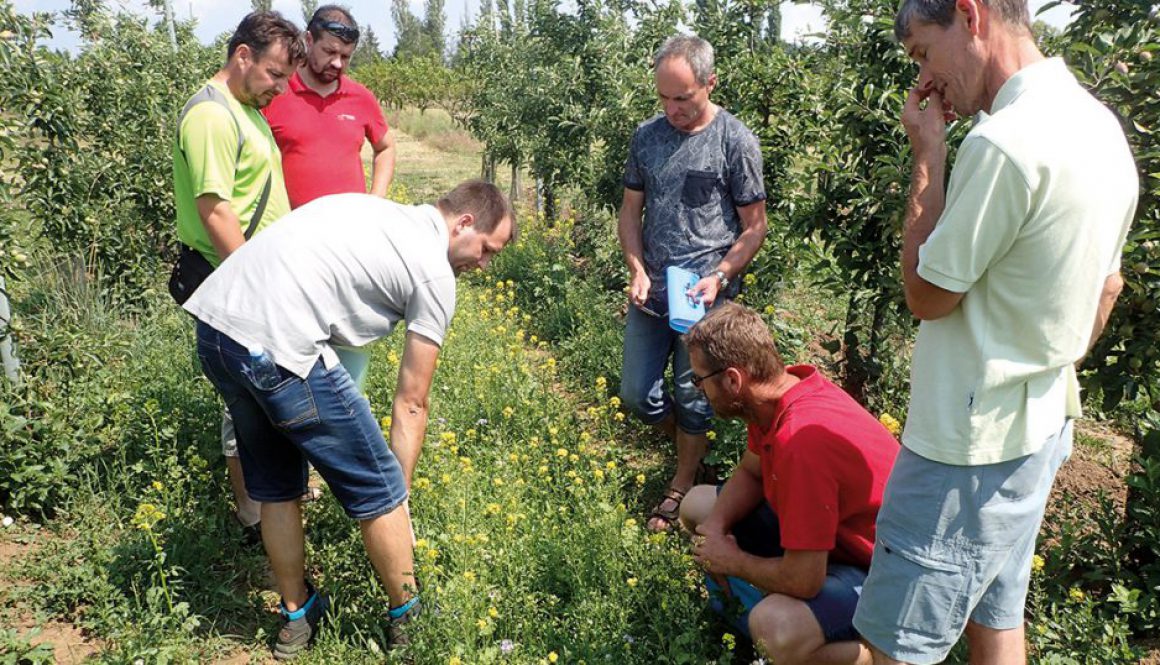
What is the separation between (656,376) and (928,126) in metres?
2.15

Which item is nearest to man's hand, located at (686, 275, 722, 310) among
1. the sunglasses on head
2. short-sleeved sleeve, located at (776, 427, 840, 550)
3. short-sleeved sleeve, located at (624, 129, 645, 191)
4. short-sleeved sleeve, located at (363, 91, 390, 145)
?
short-sleeved sleeve, located at (624, 129, 645, 191)

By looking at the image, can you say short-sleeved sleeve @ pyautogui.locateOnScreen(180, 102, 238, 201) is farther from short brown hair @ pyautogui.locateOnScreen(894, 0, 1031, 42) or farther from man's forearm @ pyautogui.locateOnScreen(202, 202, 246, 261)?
short brown hair @ pyautogui.locateOnScreen(894, 0, 1031, 42)

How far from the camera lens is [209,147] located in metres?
3.22

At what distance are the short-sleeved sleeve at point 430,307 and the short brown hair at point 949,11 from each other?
1.52 metres

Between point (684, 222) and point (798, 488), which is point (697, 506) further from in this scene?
point (684, 222)

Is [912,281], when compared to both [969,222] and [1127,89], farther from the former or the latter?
[1127,89]

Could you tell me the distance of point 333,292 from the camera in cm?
269

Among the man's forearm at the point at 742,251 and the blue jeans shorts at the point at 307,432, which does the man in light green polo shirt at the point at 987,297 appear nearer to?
the blue jeans shorts at the point at 307,432

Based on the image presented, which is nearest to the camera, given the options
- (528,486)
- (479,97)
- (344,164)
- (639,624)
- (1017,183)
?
(1017,183)

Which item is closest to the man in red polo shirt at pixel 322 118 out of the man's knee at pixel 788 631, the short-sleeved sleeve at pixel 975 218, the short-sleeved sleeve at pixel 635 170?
the short-sleeved sleeve at pixel 635 170

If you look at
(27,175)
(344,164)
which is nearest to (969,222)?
(344,164)

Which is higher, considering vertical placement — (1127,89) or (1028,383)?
(1127,89)

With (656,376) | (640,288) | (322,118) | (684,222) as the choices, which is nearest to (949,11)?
(684,222)

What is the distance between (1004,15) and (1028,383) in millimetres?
788
